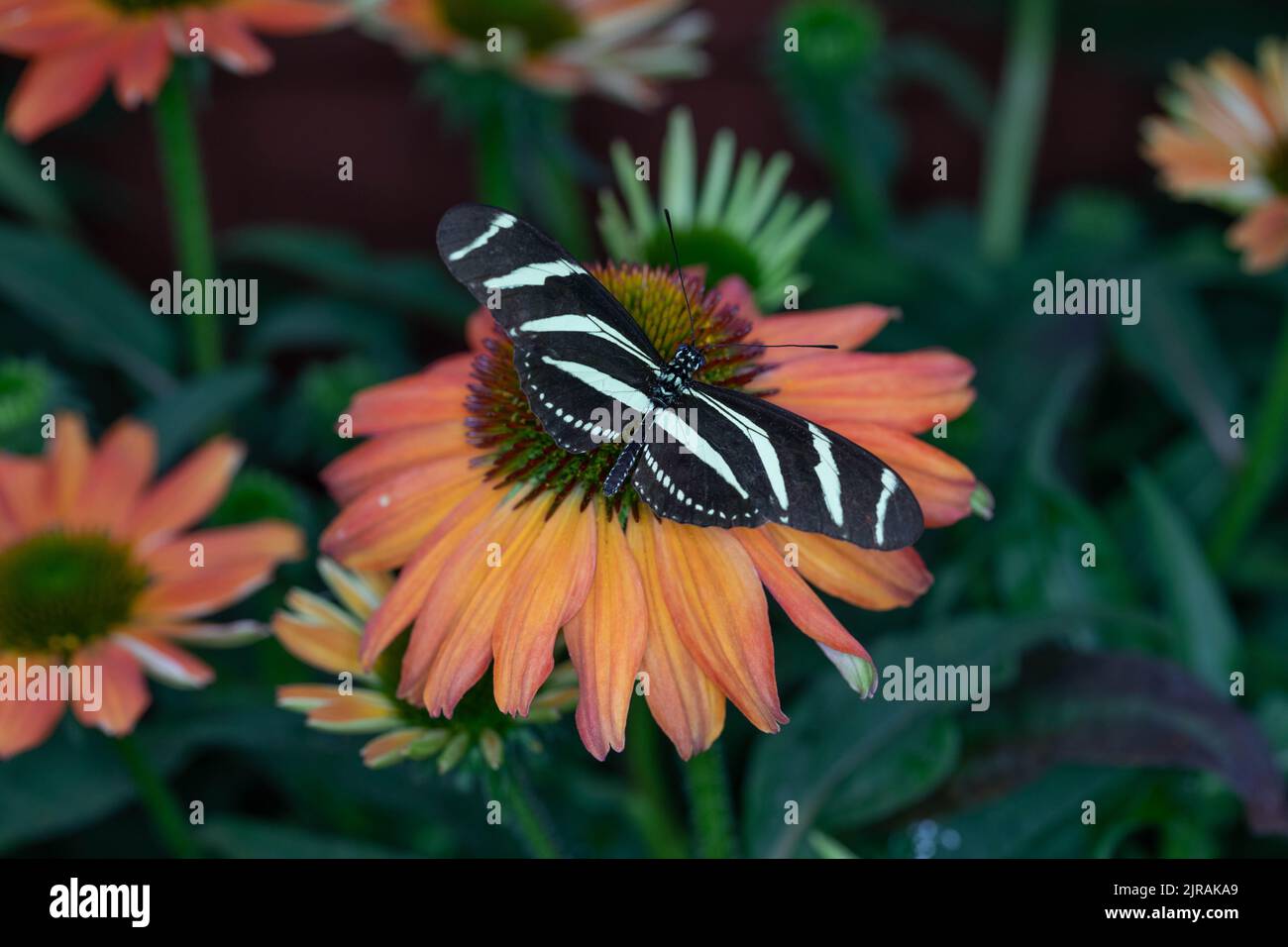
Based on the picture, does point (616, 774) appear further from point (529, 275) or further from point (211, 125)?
point (211, 125)

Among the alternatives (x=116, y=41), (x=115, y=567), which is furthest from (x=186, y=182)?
(x=115, y=567)

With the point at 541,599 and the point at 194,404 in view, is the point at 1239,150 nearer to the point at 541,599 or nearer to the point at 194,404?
the point at 541,599

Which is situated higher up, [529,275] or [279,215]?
[279,215]

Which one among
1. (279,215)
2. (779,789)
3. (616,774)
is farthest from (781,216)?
(279,215)

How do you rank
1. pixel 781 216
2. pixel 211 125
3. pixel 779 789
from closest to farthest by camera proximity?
pixel 779 789 → pixel 781 216 → pixel 211 125

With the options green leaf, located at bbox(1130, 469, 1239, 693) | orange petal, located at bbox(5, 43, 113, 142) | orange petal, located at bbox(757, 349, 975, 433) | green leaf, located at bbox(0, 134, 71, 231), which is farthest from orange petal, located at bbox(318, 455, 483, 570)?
green leaf, located at bbox(0, 134, 71, 231)

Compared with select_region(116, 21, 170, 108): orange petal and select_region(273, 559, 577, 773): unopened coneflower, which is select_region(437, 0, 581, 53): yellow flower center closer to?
select_region(116, 21, 170, 108): orange petal

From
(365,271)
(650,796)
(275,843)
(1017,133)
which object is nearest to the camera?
(275,843)
